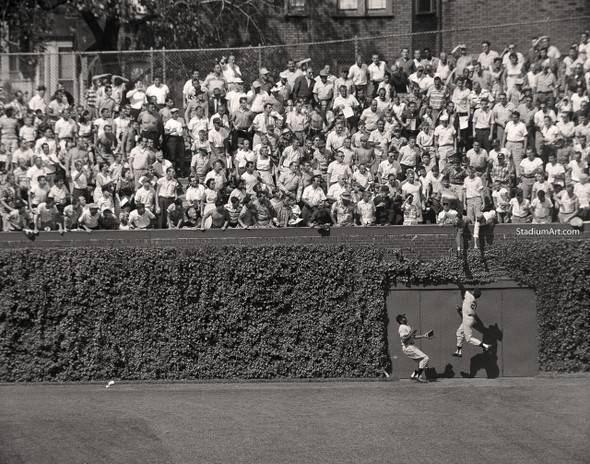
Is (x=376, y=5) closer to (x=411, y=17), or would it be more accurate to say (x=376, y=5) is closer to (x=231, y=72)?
(x=411, y=17)

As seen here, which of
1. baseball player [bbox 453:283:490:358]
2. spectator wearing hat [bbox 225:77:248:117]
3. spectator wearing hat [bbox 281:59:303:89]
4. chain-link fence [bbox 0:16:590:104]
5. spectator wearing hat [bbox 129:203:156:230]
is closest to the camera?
baseball player [bbox 453:283:490:358]

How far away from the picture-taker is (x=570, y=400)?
73.8ft

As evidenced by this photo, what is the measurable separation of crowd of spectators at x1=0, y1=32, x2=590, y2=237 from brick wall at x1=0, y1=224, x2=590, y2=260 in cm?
26

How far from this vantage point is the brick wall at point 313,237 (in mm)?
24781

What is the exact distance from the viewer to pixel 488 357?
82.1 feet

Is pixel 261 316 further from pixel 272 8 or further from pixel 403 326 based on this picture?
pixel 272 8

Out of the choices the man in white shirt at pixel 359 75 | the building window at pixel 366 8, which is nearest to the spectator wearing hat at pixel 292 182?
the man in white shirt at pixel 359 75

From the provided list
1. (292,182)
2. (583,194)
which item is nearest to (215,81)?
(292,182)

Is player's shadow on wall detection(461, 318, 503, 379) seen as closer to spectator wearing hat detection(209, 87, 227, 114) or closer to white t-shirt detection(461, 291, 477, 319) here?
white t-shirt detection(461, 291, 477, 319)

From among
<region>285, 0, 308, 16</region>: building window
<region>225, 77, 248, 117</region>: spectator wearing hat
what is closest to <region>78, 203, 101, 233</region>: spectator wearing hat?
<region>225, 77, 248, 117</region>: spectator wearing hat

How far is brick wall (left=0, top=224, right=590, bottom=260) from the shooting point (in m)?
24.8

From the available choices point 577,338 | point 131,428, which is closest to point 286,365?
point 131,428

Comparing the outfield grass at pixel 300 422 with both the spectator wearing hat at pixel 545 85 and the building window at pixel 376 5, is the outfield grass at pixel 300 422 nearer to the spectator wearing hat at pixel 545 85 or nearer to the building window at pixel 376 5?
the spectator wearing hat at pixel 545 85

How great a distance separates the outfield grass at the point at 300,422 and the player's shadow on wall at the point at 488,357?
0.42 metres
